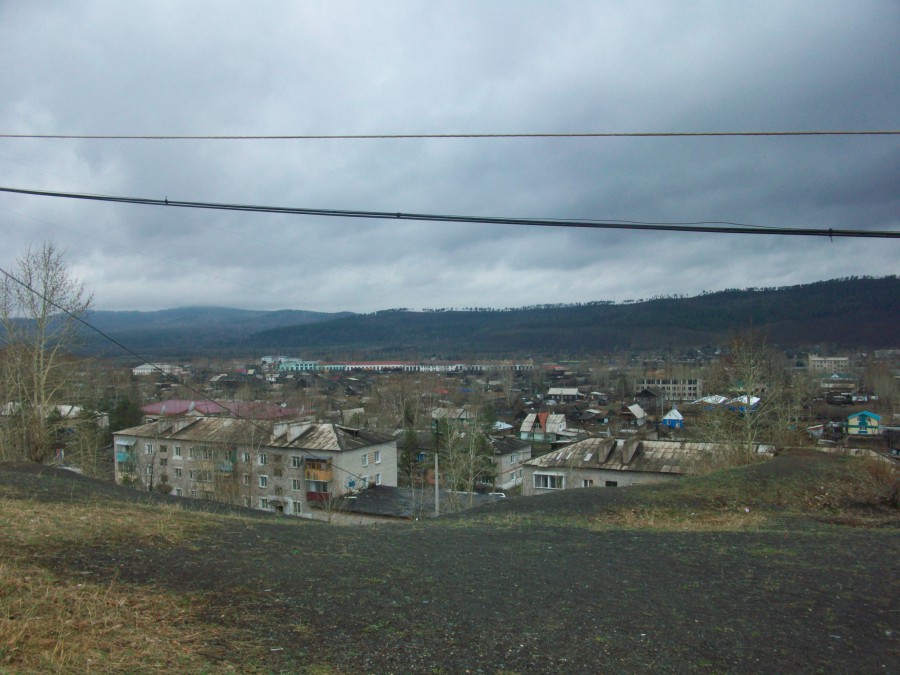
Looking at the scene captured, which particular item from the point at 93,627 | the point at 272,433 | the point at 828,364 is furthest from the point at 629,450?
the point at 828,364

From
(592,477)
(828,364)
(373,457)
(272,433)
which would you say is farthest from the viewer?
(828,364)

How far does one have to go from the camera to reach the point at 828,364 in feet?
285

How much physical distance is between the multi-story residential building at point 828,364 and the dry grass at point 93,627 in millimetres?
85153

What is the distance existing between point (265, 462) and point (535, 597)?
2890cm

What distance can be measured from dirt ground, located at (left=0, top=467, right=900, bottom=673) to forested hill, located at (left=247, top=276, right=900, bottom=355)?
3623 inches

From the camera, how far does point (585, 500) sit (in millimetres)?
13602

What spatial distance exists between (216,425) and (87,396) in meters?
6.82

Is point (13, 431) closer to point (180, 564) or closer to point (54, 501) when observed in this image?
point (54, 501)

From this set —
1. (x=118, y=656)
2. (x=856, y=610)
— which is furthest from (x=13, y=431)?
(x=856, y=610)

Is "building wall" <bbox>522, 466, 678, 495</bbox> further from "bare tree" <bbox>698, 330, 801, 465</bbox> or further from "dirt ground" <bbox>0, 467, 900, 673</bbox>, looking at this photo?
"dirt ground" <bbox>0, 467, 900, 673</bbox>

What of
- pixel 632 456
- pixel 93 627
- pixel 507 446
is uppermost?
pixel 93 627

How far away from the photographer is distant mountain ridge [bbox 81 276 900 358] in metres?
97.8

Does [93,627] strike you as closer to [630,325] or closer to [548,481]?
[548,481]

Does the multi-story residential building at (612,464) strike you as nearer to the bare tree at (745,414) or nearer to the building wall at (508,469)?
the bare tree at (745,414)
